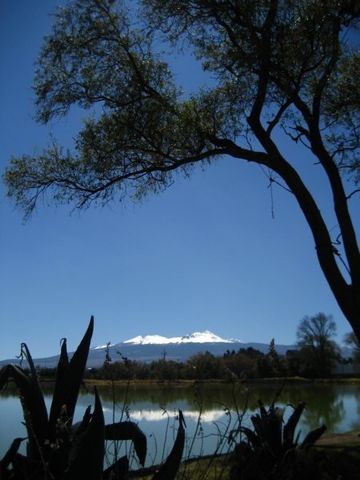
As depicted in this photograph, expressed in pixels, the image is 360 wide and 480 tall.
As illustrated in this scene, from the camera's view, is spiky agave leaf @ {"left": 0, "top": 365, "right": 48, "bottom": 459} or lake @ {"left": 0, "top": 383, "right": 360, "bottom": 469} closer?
spiky agave leaf @ {"left": 0, "top": 365, "right": 48, "bottom": 459}

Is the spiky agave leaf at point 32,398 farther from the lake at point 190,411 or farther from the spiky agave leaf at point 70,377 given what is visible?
the lake at point 190,411

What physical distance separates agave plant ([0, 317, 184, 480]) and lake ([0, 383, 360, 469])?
0.29ft

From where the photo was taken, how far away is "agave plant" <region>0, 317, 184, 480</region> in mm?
1529

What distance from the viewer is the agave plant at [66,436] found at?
153cm

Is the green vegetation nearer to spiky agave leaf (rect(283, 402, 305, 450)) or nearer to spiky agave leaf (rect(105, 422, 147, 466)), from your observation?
spiky agave leaf (rect(105, 422, 147, 466))

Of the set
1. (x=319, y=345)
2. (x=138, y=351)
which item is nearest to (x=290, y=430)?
(x=138, y=351)

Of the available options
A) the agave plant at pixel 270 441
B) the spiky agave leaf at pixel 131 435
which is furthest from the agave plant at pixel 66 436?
the agave plant at pixel 270 441

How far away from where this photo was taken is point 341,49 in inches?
294

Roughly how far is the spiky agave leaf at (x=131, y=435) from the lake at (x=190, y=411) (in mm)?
41

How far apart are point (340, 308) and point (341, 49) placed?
366cm

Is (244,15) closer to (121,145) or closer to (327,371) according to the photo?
(121,145)

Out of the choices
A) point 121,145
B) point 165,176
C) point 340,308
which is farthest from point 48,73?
point 340,308

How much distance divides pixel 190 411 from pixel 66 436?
4542 millimetres

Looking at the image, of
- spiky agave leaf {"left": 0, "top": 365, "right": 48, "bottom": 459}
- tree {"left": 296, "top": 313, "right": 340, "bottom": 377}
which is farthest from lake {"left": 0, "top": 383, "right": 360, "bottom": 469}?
tree {"left": 296, "top": 313, "right": 340, "bottom": 377}
